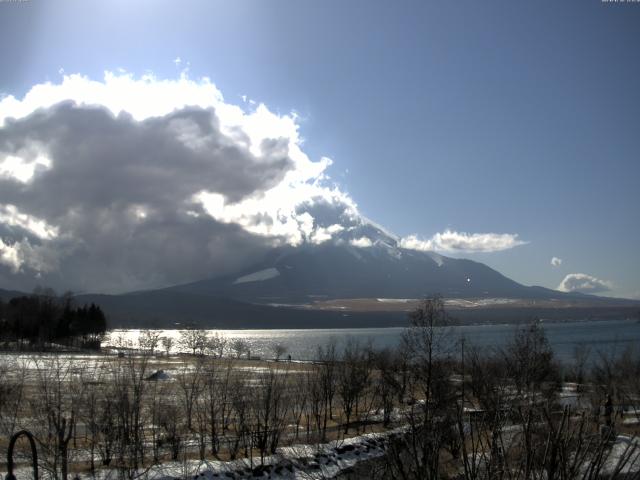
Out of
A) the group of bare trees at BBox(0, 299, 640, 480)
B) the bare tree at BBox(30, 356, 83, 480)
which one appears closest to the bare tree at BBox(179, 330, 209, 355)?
the group of bare trees at BBox(0, 299, 640, 480)

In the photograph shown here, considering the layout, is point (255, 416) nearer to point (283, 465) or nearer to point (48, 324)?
point (283, 465)

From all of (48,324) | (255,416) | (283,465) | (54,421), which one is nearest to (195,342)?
(48,324)

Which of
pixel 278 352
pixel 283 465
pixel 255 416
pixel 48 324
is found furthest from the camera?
pixel 48 324

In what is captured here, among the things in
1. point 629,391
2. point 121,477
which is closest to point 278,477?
point 121,477

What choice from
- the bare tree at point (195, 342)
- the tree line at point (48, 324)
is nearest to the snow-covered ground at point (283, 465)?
the tree line at point (48, 324)

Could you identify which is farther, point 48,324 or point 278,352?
point 48,324

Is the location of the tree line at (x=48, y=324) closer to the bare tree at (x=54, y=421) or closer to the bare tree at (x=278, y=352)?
the bare tree at (x=278, y=352)

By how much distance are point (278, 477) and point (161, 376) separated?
136 ft

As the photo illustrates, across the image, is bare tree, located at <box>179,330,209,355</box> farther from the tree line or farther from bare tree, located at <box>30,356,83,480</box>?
bare tree, located at <box>30,356,83,480</box>

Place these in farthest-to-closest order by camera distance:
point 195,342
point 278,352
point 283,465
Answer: point 195,342, point 278,352, point 283,465

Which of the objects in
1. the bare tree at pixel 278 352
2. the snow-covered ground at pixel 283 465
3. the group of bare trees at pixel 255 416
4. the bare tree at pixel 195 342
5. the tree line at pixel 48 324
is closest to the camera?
the group of bare trees at pixel 255 416

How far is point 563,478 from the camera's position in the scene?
20.8ft

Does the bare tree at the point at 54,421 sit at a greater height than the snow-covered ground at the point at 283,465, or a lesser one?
greater

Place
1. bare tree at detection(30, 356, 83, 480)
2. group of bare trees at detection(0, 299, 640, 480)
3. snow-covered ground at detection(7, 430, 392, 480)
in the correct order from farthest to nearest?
snow-covered ground at detection(7, 430, 392, 480)
bare tree at detection(30, 356, 83, 480)
group of bare trees at detection(0, 299, 640, 480)
